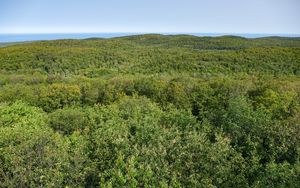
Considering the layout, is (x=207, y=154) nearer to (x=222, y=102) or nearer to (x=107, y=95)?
(x=222, y=102)

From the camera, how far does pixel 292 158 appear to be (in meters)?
21.3

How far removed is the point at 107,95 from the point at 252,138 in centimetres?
3010

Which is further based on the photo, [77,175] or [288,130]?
[288,130]

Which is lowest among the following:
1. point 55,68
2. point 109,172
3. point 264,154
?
point 55,68

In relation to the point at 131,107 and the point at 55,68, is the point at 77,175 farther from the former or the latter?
the point at 55,68

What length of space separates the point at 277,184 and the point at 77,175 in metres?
11.3

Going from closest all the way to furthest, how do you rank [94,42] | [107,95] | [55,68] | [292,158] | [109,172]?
[109,172] < [292,158] < [107,95] < [55,68] < [94,42]

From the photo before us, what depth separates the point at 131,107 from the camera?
1438 inches

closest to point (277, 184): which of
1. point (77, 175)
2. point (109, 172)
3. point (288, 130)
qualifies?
point (288, 130)

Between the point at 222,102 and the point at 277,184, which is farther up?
the point at 277,184

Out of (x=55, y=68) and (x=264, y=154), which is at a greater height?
(x=264, y=154)

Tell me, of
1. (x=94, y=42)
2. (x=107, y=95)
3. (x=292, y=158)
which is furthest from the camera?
(x=94, y=42)

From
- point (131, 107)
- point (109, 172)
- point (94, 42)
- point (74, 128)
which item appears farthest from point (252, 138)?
point (94, 42)

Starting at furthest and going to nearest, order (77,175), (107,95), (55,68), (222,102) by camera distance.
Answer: (55,68) → (107,95) → (222,102) → (77,175)
